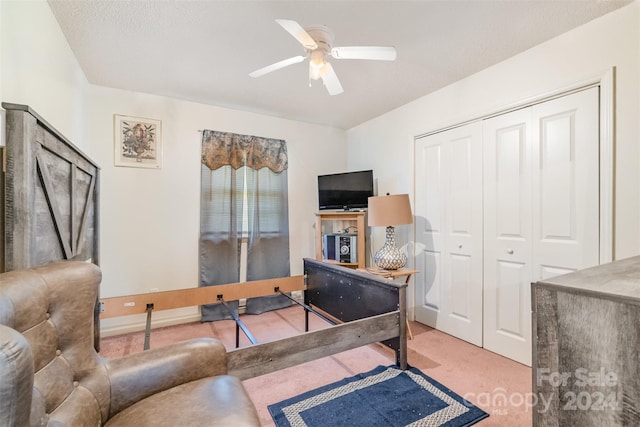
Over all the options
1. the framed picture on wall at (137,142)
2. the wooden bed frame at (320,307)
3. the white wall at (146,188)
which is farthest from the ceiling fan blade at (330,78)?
the framed picture on wall at (137,142)

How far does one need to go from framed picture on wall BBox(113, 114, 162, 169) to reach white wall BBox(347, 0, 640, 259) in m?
2.90

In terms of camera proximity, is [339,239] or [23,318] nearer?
[23,318]

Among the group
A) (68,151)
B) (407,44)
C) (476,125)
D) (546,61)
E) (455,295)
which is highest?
(407,44)

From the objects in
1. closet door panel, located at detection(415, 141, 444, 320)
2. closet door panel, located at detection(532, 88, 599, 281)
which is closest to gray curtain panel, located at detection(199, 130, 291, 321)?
closet door panel, located at detection(415, 141, 444, 320)

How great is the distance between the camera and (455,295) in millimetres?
2795

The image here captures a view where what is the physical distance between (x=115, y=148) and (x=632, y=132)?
14.2ft

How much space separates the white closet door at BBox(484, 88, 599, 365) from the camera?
1965 mm

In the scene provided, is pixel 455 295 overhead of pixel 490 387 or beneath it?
overhead

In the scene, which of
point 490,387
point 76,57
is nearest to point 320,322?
point 490,387

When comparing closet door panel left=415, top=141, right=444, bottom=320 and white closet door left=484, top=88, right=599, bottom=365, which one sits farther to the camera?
closet door panel left=415, top=141, right=444, bottom=320

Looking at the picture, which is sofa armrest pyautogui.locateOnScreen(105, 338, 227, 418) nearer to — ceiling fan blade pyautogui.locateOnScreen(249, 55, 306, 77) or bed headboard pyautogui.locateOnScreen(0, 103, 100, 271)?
bed headboard pyautogui.locateOnScreen(0, 103, 100, 271)

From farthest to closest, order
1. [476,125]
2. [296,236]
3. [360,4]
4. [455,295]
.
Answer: [296,236], [455,295], [476,125], [360,4]

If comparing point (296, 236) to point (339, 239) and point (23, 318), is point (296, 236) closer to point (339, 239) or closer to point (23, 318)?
point (339, 239)

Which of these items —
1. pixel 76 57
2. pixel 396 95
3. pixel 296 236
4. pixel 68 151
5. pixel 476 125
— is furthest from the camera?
pixel 296 236
